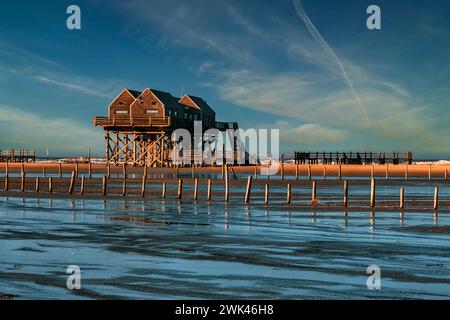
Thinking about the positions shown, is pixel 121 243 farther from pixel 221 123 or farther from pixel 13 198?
pixel 221 123

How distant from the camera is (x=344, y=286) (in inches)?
559

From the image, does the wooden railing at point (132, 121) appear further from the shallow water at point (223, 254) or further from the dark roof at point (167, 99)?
the shallow water at point (223, 254)

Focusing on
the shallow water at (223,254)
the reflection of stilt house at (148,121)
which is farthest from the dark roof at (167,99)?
the shallow water at (223,254)

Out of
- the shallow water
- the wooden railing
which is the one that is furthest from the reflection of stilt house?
the shallow water

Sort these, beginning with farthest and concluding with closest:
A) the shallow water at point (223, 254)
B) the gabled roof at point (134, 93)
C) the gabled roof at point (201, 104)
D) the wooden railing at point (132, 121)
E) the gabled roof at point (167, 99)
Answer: the gabled roof at point (201, 104) < the gabled roof at point (134, 93) < the gabled roof at point (167, 99) < the wooden railing at point (132, 121) < the shallow water at point (223, 254)

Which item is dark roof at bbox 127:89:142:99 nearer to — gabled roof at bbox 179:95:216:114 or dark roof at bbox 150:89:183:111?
dark roof at bbox 150:89:183:111

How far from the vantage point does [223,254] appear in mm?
18594

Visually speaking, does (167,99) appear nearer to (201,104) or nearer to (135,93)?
(135,93)

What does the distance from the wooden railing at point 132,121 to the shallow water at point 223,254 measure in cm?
5557

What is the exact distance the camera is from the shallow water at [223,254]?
13.9 metres

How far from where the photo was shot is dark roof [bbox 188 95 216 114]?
9803 centimetres

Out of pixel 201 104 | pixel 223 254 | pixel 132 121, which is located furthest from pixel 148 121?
pixel 223 254
